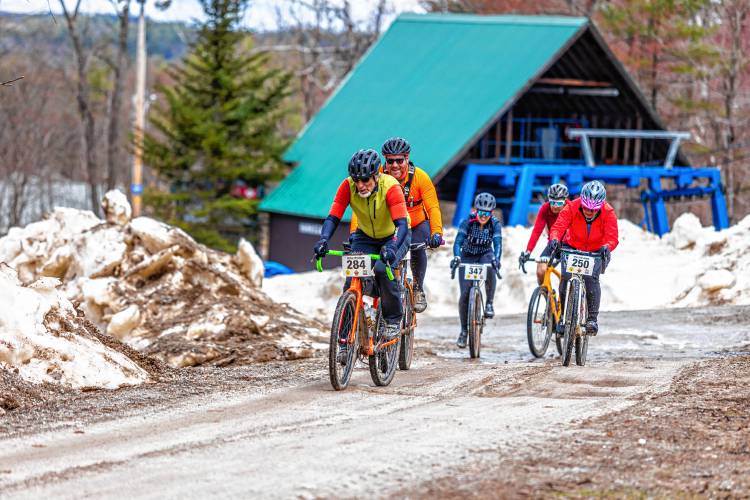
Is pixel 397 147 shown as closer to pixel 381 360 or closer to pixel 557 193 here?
pixel 381 360

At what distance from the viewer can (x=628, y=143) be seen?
38594mm

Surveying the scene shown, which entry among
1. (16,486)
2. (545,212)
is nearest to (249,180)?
(545,212)

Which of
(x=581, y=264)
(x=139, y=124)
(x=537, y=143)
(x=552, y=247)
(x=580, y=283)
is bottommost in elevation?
(x=580, y=283)

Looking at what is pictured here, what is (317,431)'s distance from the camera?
8695 millimetres

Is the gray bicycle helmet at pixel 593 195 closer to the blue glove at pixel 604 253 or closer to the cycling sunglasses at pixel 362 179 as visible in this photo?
the blue glove at pixel 604 253

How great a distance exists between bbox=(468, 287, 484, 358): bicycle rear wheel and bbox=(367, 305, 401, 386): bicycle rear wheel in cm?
302

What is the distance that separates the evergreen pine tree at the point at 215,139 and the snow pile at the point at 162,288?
880 inches

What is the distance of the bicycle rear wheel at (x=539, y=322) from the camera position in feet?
46.5

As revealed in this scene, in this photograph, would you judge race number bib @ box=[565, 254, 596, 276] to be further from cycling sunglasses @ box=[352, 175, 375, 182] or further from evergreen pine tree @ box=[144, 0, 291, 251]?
evergreen pine tree @ box=[144, 0, 291, 251]

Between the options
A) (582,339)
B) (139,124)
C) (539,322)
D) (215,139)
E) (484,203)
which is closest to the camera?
(582,339)

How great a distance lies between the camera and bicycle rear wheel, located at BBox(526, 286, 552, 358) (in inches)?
558

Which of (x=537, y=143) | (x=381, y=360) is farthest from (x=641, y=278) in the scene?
(x=381, y=360)

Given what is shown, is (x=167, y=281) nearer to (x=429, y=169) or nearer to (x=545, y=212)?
(x=545, y=212)

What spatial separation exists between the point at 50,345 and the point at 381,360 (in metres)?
2.86
